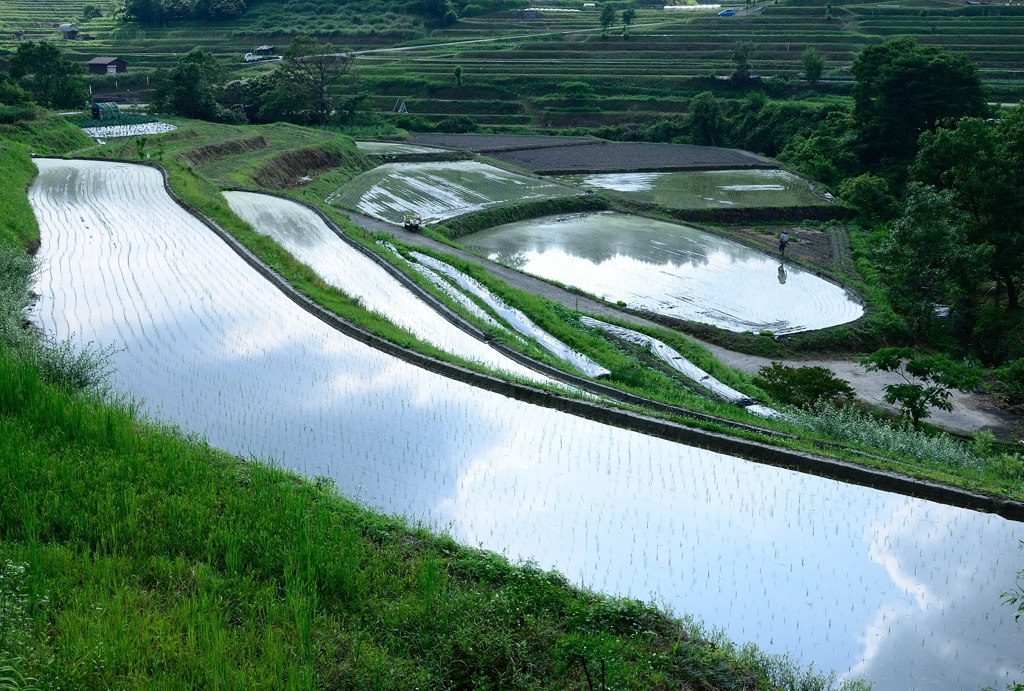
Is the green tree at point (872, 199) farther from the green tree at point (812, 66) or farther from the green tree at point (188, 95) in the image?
the green tree at point (188, 95)

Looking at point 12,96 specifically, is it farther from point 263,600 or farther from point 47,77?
point 263,600

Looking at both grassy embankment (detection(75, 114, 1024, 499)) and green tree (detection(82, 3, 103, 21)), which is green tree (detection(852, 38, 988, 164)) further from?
green tree (detection(82, 3, 103, 21))

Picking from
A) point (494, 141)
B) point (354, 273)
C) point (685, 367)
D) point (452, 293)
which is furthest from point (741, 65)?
point (354, 273)

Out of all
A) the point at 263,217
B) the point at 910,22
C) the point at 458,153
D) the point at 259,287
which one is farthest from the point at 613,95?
the point at 259,287

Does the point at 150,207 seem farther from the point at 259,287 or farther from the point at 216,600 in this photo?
the point at 216,600

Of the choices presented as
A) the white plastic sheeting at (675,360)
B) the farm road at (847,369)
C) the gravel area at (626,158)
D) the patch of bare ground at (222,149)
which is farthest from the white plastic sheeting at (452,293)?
the gravel area at (626,158)

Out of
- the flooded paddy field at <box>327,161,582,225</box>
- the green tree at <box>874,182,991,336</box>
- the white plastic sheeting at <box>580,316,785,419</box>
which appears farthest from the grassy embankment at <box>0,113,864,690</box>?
the flooded paddy field at <box>327,161,582,225</box>

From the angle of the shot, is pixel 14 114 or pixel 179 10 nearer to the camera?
pixel 14 114
